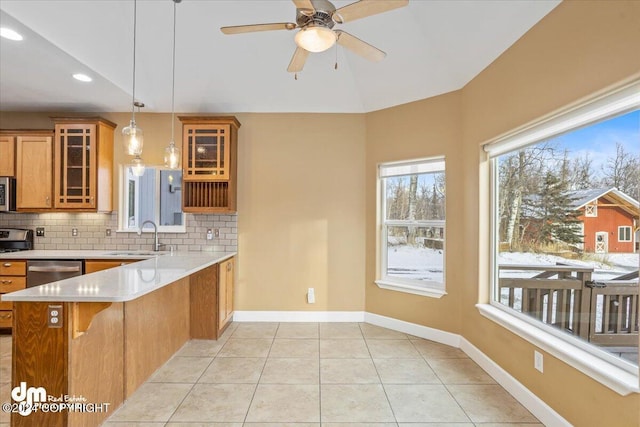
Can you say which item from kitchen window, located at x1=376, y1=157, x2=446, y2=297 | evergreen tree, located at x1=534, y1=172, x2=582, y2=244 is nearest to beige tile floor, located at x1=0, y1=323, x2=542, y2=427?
kitchen window, located at x1=376, y1=157, x2=446, y2=297

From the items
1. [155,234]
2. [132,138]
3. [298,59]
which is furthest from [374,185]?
[155,234]

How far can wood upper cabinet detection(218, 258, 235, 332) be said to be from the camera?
3650 mm

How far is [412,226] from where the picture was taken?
12.8ft

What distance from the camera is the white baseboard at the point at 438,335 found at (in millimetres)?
2217

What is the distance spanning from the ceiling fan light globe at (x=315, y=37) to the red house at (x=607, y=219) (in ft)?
5.96

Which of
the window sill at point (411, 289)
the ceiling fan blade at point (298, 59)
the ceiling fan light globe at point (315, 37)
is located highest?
the ceiling fan blade at point (298, 59)

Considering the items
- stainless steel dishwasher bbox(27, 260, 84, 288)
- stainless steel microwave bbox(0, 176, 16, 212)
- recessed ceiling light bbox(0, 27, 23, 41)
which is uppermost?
recessed ceiling light bbox(0, 27, 23, 41)

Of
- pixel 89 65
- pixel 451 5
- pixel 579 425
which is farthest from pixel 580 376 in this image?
pixel 89 65

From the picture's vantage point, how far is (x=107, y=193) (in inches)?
164

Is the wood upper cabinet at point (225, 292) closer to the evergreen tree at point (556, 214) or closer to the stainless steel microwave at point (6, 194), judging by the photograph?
the stainless steel microwave at point (6, 194)

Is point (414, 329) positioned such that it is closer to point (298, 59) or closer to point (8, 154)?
point (298, 59)

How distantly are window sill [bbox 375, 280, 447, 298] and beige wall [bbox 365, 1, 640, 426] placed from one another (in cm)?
7

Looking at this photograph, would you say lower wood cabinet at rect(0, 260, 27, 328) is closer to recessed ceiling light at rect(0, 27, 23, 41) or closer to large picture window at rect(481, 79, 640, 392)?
recessed ceiling light at rect(0, 27, 23, 41)

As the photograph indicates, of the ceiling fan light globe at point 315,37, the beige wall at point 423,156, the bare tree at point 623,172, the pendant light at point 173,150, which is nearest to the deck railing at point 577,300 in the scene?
the bare tree at point 623,172
